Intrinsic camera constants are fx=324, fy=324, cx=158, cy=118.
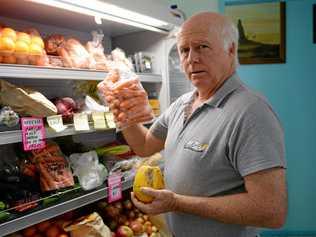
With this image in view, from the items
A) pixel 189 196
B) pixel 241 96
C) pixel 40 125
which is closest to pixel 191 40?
pixel 241 96

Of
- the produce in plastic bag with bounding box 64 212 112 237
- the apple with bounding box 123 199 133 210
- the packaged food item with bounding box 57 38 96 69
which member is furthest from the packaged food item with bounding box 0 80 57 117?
the apple with bounding box 123 199 133 210

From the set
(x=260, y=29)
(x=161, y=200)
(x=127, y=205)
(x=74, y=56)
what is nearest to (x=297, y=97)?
(x=260, y=29)

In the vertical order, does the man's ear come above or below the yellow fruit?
above

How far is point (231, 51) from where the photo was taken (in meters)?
1.41

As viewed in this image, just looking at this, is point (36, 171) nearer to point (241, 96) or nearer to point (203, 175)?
point (203, 175)

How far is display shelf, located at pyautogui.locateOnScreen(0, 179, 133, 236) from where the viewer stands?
1343 mm

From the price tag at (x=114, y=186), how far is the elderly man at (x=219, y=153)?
464 mm

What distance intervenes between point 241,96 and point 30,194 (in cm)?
106

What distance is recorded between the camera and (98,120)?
1797 mm

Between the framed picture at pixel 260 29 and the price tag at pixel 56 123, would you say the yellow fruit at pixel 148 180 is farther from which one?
the framed picture at pixel 260 29

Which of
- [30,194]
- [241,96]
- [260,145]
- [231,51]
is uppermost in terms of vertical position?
[231,51]

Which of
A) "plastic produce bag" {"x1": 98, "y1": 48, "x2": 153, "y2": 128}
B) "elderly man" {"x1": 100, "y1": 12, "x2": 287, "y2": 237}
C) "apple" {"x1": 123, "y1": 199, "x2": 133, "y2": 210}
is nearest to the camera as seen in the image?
"elderly man" {"x1": 100, "y1": 12, "x2": 287, "y2": 237}

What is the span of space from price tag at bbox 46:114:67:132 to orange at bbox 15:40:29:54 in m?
0.33

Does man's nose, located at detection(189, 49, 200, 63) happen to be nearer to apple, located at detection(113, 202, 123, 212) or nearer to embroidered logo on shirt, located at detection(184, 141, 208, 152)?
embroidered logo on shirt, located at detection(184, 141, 208, 152)
